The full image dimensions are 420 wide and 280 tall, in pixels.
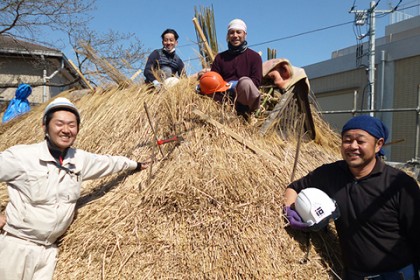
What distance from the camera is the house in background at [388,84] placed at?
1293cm

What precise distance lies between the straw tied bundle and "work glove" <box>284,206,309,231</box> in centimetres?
6

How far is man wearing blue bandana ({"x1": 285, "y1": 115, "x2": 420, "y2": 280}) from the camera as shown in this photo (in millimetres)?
2307

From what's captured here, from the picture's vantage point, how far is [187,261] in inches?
95.0

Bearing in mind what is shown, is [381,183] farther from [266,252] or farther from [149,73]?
[149,73]

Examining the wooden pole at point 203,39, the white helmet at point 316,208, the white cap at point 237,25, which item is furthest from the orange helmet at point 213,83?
the white helmet at point 316,208

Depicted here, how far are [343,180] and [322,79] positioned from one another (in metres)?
15.3

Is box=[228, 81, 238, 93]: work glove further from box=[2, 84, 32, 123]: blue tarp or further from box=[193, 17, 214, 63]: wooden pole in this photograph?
box=[2, 84, 32, 123]: blue tarp

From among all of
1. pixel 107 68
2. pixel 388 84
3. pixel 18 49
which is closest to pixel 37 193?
pixel 107 68

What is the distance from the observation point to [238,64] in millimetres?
3740

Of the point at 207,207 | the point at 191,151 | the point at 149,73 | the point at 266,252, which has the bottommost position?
the point at 266,252

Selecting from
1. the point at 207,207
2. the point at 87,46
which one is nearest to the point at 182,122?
the point at 207,207

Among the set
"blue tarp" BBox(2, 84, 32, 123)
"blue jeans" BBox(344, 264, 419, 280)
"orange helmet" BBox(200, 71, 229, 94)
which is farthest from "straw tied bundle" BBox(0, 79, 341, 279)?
"blue tarp" BBox(2, 84, 32, 123)

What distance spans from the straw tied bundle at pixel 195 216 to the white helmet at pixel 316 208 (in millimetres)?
235

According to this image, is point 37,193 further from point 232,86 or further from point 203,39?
point 203,39
